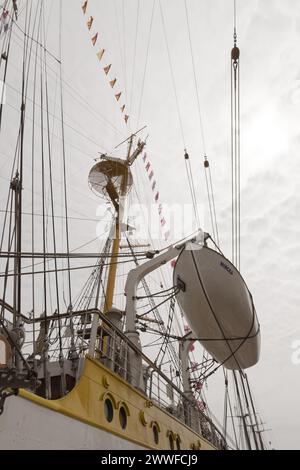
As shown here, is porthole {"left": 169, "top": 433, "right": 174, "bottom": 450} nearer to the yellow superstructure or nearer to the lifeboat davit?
the yellow superstructure

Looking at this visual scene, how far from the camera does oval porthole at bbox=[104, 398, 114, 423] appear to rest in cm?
574

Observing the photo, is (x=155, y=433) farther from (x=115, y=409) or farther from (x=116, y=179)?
(x=116, y=179)

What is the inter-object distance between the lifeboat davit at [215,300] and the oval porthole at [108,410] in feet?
11.1

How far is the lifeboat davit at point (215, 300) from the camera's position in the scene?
8.47 meters

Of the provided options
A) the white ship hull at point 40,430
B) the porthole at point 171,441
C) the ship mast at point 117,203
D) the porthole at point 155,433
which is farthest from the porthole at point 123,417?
the ship mast at point 117,203

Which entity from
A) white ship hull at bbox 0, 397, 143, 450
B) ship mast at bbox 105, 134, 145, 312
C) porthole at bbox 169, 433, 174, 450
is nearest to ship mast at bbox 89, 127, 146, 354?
ship mast at bbox 105, 134, 145, 312

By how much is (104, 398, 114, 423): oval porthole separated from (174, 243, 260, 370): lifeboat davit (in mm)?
3385

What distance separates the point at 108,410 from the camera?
584 centimetres

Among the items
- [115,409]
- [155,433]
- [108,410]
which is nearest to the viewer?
[108,410]

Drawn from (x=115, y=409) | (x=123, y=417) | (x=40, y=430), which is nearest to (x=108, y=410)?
(x=115, y=409)

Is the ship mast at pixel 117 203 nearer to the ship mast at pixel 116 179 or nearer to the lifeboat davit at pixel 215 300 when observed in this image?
the ship mast at pixel 116 179

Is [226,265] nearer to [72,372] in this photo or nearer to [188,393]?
[72,372]

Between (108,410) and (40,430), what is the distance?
1.92 m
